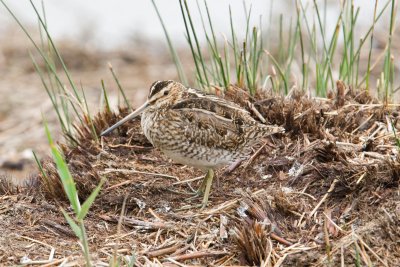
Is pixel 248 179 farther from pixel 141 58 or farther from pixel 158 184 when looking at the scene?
pixel 141 58

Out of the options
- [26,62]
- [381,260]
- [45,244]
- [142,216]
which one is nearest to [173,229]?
[142,216]

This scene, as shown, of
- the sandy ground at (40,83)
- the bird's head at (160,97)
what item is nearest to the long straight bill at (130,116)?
the bird's head at (160,97)

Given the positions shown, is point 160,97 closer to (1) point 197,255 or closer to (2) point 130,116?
(2) point 130,116

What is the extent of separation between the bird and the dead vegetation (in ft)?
0.67

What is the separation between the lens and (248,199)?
446cm

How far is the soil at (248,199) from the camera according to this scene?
13.5 feet

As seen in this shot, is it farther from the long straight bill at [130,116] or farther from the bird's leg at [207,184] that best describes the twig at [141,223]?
the long straight bill at [130,116]

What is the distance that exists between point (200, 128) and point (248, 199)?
659mm

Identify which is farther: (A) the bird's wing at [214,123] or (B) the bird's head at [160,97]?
(B) the bird's head at [160,97]

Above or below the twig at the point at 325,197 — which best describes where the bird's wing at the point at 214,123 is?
above

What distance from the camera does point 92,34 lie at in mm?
10594

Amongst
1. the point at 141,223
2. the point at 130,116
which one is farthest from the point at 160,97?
the point at 141,223

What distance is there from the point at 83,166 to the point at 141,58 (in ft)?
16.5

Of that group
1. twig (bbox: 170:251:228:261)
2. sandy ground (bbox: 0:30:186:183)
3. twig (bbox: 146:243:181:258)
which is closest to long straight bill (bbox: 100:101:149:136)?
twig (bbox: 146:243:181:258)
